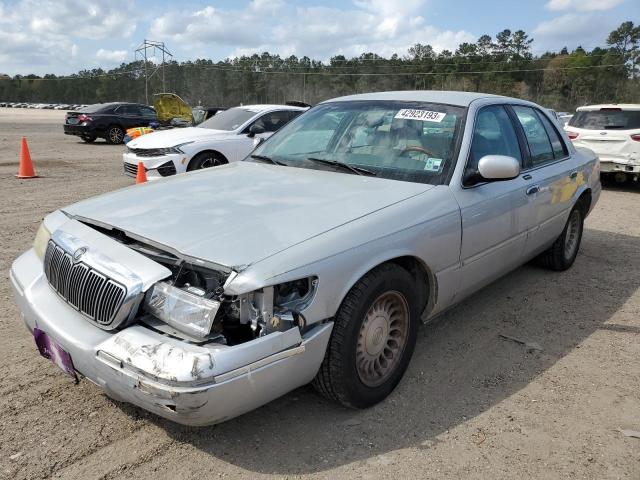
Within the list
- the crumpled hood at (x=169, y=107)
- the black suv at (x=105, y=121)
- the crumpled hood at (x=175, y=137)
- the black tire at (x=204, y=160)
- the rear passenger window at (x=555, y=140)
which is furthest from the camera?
the crumpled hood at (x=169, y=107)

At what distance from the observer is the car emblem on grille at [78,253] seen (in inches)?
102

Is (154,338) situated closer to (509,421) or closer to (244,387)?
(244,387)

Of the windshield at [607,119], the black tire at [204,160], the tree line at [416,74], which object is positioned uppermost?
the tree line at [416,74]

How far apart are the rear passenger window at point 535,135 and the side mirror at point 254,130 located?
587 centimetres

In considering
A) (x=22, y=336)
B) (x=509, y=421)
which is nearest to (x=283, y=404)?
(x=509, y=421)

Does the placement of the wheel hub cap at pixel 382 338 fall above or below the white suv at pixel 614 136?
below

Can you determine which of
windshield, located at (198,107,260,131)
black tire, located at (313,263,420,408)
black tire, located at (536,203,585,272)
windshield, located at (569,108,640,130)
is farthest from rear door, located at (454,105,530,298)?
windshield, located at (569,108,640,130)

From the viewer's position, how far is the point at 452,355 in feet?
11.8

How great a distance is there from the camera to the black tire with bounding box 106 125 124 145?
19703mm

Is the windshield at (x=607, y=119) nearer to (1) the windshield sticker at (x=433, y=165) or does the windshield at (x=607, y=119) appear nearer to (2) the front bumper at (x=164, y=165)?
(2) the front bumper at (x=164, y=165)

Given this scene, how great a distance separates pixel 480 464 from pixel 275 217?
1560 mm

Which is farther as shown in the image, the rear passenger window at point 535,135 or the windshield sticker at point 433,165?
the rear passenger window at point 535,135

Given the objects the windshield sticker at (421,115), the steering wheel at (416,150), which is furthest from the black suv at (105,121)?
the steering wheel at (416,150)

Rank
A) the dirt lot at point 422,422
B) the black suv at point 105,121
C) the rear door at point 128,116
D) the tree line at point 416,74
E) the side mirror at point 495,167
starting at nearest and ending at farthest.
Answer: the dirt lot at point 422,422 → the side mirror at point 495,167 → the black suv at point 105,121 → the rear door at point 128,116 → the tree line at point 416,74
